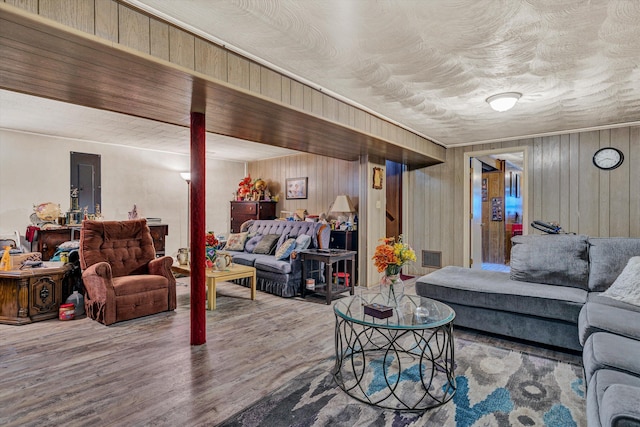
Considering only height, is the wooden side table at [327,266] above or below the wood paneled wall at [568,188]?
below

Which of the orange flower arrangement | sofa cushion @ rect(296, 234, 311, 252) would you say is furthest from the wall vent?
the orange flower arrangement

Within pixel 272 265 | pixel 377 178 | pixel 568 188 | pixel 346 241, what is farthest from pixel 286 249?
pixel 568 188

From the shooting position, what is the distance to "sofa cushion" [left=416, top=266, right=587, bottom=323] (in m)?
2.76

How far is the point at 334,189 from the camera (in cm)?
646

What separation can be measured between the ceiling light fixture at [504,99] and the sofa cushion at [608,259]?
1.54 meters

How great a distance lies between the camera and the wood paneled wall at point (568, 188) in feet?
14.8

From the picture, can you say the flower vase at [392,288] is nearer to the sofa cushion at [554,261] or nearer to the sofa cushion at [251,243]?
the sofa cushion at [554,261]

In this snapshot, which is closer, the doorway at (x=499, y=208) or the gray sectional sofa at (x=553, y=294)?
the gray sectional sofa at (x=553, y=294)

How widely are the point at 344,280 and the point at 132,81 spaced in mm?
3948

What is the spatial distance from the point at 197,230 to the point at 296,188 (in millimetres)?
4178

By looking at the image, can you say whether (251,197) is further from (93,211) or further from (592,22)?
(592,22)

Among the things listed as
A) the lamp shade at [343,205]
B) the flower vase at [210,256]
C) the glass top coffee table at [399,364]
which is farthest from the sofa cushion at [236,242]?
the glass top coffee table at [399,364]

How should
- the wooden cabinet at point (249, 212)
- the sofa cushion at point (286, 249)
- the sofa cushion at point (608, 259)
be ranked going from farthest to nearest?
the wooden cabinet at point (249, 212)
the sofa cushion at point (286, 249)
the sofa cushion at point (608, 259)

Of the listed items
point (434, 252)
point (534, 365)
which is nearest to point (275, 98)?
point (534, 365)
